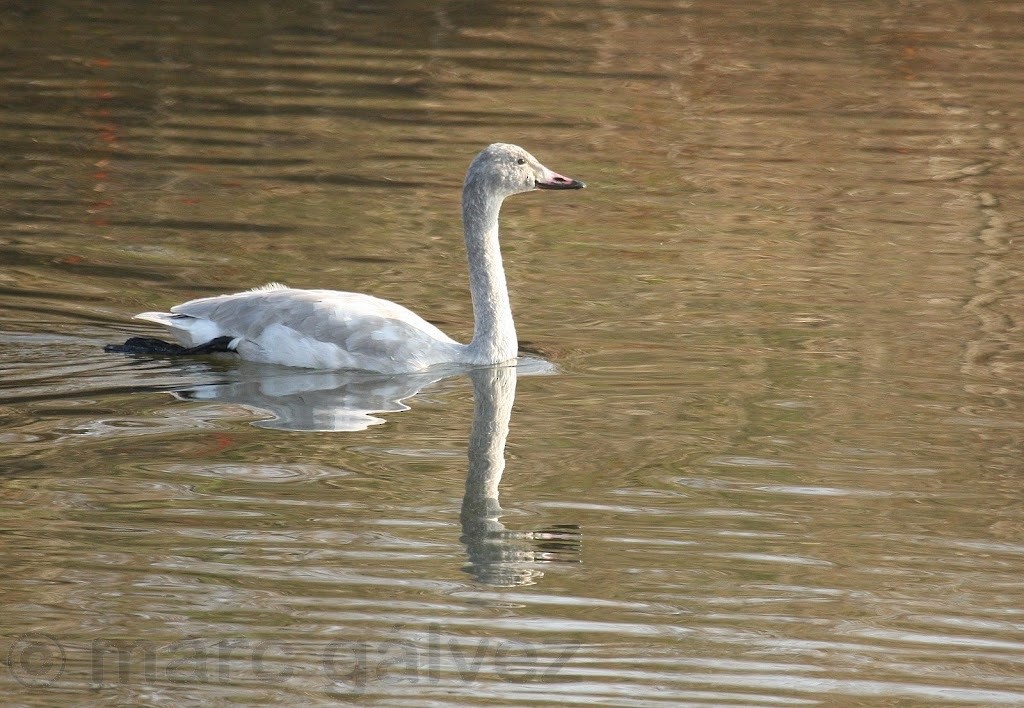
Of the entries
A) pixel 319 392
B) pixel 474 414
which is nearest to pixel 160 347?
pixel 319 392

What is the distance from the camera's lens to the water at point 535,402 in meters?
5.51

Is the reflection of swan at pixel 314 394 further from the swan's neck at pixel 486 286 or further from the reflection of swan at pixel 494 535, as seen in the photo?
the reflection of swan at pixel 494 535

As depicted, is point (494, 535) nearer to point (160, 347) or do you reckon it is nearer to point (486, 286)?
point (486, 286)

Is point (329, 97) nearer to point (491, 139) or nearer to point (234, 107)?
point (234, 107)

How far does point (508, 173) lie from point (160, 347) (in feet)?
6.78

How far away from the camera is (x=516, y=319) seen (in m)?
10.3

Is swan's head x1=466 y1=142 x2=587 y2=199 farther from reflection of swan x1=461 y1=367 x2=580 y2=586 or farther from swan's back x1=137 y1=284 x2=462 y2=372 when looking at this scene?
reflection of swan x1=461 y1=367 x2=580 y2=586

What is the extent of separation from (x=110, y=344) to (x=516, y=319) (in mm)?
2377

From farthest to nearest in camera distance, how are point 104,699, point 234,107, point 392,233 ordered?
point 234,107
point 392,233
point 104,699

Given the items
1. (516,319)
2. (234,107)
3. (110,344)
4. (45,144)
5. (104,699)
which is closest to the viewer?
(104,699)

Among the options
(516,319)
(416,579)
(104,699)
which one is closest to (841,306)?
(516,319)

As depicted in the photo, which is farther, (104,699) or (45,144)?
(45,144)

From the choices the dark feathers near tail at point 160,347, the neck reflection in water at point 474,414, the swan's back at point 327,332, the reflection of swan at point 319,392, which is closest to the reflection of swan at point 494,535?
the neck reflection in water at point 474,414

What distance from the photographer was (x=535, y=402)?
28.0 feet
